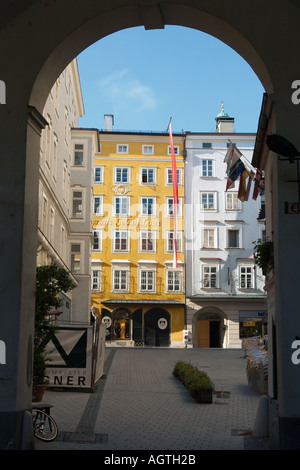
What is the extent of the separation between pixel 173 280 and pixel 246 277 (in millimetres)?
6360

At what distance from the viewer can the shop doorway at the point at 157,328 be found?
56.4 m

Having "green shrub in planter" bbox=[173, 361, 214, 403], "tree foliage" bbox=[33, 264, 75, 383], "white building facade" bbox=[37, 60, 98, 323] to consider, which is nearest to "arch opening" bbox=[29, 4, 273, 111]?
"tree foliage" bbox=[33, 264, 75, 383]

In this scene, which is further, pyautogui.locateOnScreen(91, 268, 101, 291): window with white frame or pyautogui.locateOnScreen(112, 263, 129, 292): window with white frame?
pyautogui.locateOnScreen(112, 263, 129, 292): window with white frame

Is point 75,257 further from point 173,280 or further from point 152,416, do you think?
point 152,416

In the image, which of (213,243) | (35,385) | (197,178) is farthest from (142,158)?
(35,385)

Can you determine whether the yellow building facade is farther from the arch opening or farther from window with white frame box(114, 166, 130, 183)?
the arch opening

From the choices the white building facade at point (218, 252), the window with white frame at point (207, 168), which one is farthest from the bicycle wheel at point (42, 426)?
the window with white frame at point (207, 168)

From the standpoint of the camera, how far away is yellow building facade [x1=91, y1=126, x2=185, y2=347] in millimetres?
56688

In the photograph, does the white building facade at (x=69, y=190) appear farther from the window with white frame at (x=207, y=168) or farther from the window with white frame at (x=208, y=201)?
the window with white frame at (x=208, y=201)

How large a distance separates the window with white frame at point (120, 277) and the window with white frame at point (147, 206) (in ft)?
16.4

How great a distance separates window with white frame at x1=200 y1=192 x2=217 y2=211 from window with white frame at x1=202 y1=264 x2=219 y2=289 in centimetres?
520

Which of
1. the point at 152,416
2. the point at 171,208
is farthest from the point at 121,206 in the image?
the point at 152,416

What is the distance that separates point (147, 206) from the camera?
59.2 metres

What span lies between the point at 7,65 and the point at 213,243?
48.5 m
